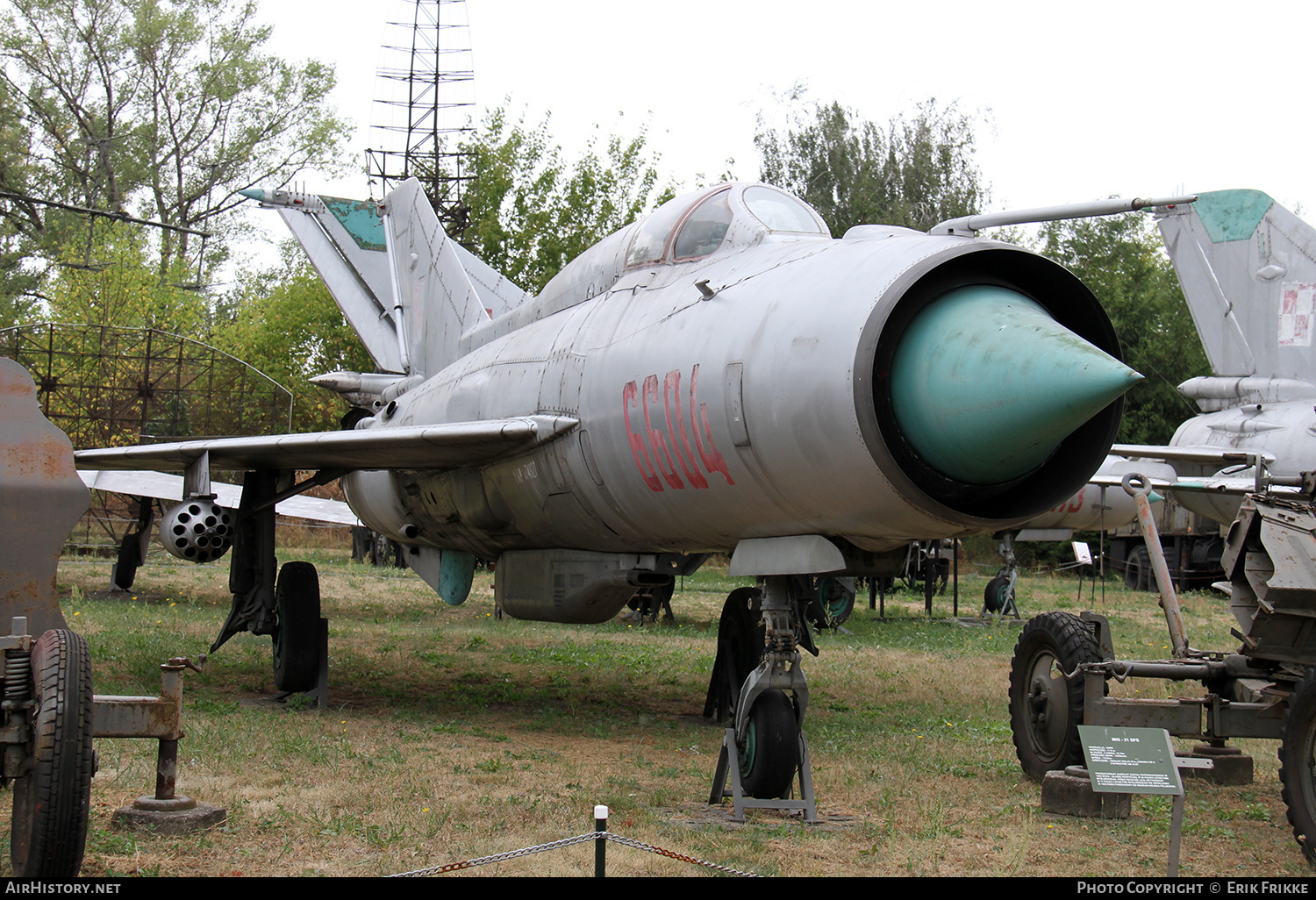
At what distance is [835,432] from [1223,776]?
12.4 ft

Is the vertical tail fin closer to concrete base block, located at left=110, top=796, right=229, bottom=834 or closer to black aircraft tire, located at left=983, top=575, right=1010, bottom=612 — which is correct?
black aircraft tire, located at left=983, top=575, right=1010, bottom=612

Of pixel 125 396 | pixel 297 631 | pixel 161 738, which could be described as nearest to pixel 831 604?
pixel 297 631

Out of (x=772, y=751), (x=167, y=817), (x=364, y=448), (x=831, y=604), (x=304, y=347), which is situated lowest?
(x=831, y=604)

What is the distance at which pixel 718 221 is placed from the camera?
6836mm

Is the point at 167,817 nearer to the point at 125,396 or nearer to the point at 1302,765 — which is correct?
the point at 1302,765

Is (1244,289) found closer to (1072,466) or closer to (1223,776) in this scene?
(1223,776)

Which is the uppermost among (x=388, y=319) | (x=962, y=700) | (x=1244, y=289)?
(x=1244, y=289)

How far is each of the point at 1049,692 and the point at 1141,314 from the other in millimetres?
34847

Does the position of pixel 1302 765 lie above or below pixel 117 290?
below

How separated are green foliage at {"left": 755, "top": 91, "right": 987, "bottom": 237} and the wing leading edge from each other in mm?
31890

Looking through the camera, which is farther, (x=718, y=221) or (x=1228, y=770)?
(x=718, y=221)
